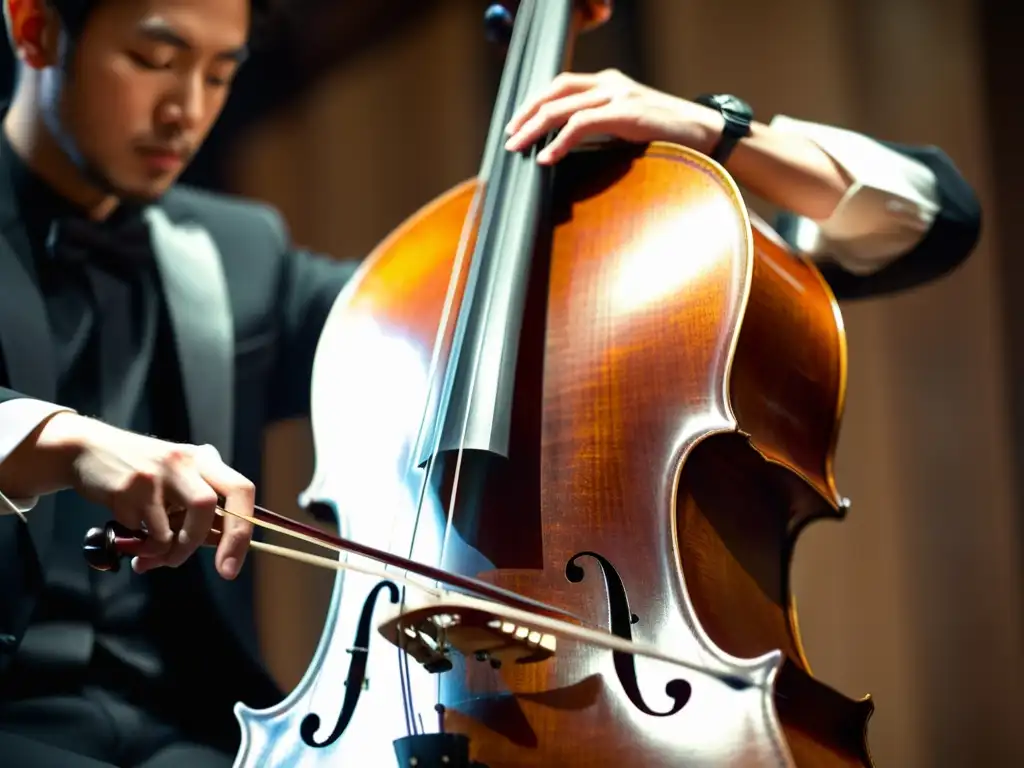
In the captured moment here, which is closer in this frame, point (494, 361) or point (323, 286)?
point (494, 361)

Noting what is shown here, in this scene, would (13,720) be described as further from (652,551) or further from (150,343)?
(652,551)

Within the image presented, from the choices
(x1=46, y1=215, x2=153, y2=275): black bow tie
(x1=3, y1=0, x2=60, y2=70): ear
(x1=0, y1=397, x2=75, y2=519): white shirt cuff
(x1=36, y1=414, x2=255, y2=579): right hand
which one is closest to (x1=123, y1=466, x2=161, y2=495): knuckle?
(x1=36, y1=414, x2=255, y2=579): right hand

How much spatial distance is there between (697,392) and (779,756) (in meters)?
0.26

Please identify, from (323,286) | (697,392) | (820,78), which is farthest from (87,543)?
(820,78)

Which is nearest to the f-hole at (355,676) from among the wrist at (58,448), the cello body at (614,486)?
the cello body at (614,486)

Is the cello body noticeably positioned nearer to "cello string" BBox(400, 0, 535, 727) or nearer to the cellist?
"cello string" BBox(400, 0, 535, 727)

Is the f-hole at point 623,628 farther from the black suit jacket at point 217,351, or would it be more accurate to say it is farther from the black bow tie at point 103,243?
the black bow tie at point 103,243

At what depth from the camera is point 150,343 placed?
1.13 metres

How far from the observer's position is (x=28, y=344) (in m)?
0.99

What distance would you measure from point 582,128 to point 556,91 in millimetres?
49

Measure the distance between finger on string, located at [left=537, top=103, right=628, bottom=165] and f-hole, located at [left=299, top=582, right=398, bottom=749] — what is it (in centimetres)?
38

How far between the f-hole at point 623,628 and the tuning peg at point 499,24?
579 mm

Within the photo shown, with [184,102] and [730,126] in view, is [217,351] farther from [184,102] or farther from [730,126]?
[730,126]

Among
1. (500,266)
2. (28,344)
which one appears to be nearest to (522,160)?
(500,266)
